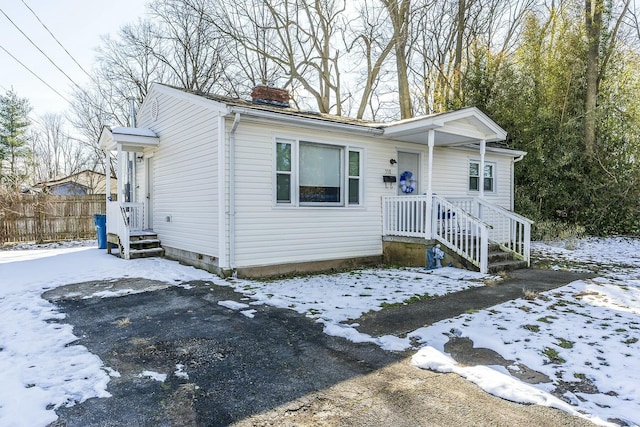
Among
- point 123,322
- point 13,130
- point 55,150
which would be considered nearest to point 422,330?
point 123,322

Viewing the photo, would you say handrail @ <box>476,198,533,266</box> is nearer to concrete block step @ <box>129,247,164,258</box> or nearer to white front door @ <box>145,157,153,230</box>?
concrete block step @ <box>129,247,164,258</box>

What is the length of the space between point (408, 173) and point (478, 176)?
3038 mm

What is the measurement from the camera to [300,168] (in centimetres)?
774

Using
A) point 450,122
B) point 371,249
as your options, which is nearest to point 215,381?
point 371,249

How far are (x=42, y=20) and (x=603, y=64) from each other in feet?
63.0

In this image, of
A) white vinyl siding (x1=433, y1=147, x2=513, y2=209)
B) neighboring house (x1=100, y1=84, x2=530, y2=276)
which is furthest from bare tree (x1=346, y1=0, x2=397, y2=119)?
neighboring house (x1=100, y1=84, x2=530, y2=276)

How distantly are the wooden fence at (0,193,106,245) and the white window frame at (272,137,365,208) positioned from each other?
31.0 feet

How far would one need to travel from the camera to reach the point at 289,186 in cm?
761

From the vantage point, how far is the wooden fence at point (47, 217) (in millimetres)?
12305

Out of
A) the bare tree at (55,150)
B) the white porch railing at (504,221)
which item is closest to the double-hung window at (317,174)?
the white porch railing at (504,221)

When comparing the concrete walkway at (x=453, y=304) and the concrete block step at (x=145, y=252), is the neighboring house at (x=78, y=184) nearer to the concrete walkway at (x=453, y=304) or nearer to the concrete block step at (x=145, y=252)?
the concrete block step at (x=145, y=252)

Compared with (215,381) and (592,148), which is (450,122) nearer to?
(215,381)

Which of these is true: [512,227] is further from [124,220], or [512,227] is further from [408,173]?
[124,220]

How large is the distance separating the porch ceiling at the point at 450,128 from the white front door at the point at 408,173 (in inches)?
17.5
